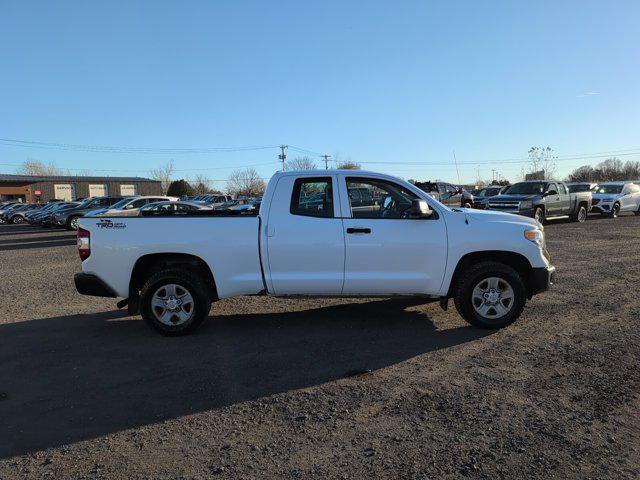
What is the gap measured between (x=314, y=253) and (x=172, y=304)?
1.82m

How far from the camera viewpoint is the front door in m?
5.71

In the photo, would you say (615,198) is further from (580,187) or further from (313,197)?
(313,197)

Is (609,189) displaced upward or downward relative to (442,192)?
downward

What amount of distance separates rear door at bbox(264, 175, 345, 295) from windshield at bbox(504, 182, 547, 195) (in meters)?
17.7

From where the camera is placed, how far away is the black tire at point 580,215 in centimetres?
2238

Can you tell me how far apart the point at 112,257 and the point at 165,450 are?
3088 millimetres

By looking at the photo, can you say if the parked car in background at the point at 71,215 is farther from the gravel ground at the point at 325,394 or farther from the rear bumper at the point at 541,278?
the rear bumper at the point at 541,278

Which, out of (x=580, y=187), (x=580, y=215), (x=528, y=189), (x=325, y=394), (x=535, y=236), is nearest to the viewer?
(x=325, y=394)

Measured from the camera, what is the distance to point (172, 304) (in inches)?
229

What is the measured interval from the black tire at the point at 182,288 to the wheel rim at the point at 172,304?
25 mm

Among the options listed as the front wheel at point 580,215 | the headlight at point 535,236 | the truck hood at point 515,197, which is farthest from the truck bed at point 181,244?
the front wheel at point 580,215

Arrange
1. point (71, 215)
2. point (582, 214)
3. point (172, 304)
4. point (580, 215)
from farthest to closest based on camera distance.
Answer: point (71, 215) → point (582, 214) → point (580, 215) → point (172, 304)

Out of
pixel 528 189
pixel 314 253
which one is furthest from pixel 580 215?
pixel 314 253

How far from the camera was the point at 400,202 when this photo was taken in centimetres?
595
